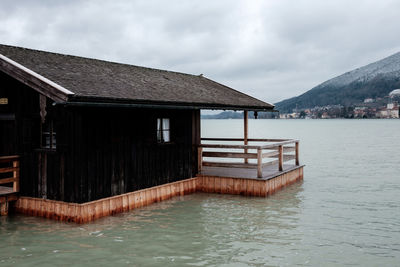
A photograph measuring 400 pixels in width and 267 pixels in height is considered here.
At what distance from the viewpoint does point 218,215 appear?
41.9ft

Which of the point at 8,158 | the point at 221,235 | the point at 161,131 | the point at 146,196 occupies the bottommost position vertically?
the point at 221,235

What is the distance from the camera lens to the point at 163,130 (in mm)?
14453

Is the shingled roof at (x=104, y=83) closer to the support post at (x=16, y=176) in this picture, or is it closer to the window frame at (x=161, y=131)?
the window frame at (x=161, y=131)

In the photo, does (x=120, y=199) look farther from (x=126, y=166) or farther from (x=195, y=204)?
(x=195, y=204)

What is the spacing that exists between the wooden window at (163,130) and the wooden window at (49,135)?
374cm

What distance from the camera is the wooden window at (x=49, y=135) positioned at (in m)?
11.5

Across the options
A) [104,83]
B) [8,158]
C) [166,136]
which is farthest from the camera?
[166,136]

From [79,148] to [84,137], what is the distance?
13.0 inches

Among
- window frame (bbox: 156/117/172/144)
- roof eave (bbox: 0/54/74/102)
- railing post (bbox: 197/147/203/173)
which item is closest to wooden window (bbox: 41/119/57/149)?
roof eave (bbox: 0/54/74/102)

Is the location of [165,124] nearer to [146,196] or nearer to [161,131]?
[161,131]

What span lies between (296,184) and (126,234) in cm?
1056

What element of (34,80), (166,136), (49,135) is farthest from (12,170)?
(166,136)

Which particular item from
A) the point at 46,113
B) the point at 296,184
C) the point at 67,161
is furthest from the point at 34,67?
the point at 296,184

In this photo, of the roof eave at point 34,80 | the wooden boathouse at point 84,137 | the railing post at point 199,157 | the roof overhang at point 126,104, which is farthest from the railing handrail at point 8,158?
the railing post at point 199,157
